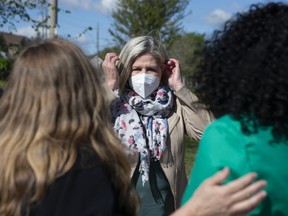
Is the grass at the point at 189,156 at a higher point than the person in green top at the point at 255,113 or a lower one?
lower

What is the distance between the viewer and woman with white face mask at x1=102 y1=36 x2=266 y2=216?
11.7 ft

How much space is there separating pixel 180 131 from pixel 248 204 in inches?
78.8

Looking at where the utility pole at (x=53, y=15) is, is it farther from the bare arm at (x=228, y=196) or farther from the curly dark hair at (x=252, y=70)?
the bare arm at (x=228, y=196)

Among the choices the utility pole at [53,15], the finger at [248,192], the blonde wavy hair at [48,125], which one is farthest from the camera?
the utility pole at [53,15]

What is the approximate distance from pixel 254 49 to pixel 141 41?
80.1 inches

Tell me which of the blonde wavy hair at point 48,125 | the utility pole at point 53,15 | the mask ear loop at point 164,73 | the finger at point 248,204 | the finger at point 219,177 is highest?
the utility pole at point 53,15

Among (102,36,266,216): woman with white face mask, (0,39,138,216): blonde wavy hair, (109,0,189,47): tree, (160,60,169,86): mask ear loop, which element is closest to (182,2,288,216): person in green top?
(0,39,138,216): blonde wavy hair

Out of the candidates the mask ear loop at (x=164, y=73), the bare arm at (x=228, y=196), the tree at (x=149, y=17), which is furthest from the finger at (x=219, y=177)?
the tree at (x=149, y=17)

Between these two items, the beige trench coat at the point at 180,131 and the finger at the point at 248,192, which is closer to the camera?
the finger at the point at 248,192

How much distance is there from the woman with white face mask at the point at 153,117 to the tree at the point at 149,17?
85.5 feet

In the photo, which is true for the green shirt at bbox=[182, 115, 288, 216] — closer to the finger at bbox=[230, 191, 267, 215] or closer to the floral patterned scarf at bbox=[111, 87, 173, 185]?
the finger at bbox=[230, 191, 267, 215]

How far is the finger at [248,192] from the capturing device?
1.72 m

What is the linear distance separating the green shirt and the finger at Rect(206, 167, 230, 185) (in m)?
0.03

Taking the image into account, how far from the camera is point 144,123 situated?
3699 mm
